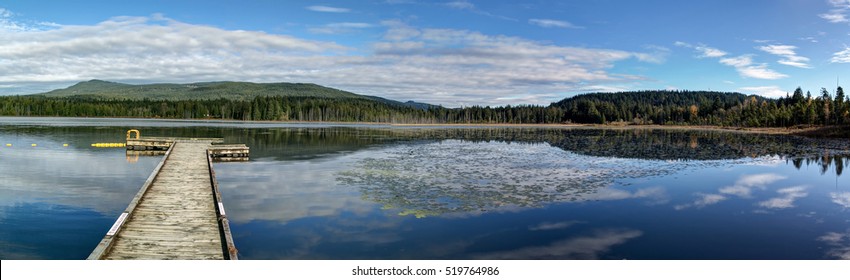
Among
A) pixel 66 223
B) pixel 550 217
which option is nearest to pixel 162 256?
pixel 66 223

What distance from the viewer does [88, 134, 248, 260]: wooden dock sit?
35.5ft

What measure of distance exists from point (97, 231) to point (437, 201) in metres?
10.3

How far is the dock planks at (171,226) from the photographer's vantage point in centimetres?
1082

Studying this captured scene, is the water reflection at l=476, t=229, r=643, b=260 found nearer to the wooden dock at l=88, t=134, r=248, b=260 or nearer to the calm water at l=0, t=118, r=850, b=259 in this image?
the calm water at l=0, t=118, r=850, b=259

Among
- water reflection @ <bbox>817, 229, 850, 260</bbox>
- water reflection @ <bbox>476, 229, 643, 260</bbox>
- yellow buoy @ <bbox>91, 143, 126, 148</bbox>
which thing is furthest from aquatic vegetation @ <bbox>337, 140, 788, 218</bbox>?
yellow buoy @ <bbox>91, 143, 126, 148</bbox>

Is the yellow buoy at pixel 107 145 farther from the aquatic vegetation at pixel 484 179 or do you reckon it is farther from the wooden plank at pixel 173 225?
the wooden plank at pixel 173 225

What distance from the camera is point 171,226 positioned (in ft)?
42.7

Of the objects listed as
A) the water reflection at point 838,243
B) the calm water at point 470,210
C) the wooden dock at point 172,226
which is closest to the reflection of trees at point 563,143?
the calm water at point 470,210

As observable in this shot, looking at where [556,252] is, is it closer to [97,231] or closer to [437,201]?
[437,201]

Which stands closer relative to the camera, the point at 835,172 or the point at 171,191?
the point at 171,191

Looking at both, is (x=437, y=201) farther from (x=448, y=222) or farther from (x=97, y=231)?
(x=97, y=231)

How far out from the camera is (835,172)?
2912 cm
